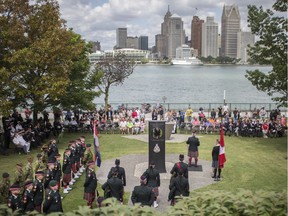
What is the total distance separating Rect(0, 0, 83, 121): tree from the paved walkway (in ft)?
20.1

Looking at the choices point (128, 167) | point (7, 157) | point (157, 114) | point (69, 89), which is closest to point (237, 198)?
point (128, 167)

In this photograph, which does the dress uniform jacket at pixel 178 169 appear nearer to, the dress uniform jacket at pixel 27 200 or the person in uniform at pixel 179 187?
the person in uniform at pixel 179 187

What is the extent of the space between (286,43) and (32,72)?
14.2 metres

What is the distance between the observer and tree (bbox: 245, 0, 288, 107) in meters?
21.1

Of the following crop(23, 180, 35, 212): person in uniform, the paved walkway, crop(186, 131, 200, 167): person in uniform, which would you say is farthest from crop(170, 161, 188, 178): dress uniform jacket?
crop(23, 180, 35, 212): person in uniform

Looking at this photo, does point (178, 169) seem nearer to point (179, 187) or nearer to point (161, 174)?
point (179, 187)

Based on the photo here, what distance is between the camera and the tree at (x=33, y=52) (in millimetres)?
21641

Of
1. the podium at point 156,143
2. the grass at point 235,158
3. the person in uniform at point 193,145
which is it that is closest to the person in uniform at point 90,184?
the grass at point 235,158

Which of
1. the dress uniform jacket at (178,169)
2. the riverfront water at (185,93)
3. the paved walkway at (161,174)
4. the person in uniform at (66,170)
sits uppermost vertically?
the riverfront water at (185,93)

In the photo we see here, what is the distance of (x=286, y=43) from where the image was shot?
21.2m

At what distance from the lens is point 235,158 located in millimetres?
19312

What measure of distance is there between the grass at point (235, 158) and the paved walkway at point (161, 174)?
65 cm

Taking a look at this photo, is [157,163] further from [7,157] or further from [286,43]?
[286,43]

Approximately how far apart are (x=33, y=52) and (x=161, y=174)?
34.2 feet
